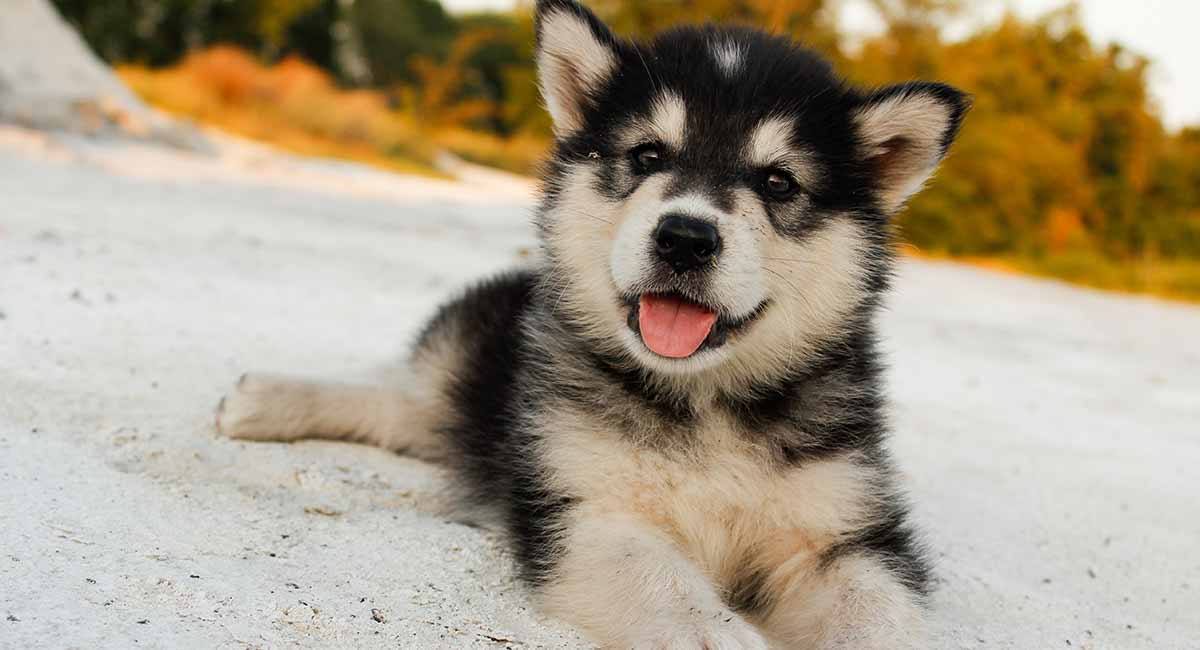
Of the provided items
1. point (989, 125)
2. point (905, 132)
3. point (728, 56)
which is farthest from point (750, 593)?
point (989, 125)

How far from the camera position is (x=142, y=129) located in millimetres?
11156

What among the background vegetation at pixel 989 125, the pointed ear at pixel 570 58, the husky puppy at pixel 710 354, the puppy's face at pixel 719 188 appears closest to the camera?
the husky puppy at pixel 710 354

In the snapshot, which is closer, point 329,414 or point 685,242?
point 685,242

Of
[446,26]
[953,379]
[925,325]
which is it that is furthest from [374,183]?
[446,26]

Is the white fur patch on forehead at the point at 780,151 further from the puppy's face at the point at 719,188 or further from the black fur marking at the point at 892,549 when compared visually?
the black fur marking at the point at 892,549

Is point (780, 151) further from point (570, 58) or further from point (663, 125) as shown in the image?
point (570, 58)

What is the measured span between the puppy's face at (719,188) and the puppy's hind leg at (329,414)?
3.11 feet

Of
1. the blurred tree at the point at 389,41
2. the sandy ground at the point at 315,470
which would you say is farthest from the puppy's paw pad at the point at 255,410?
the blurred tree at the point at 389,41

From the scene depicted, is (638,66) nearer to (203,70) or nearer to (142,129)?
(142,129)

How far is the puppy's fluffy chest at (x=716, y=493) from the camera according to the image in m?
2.53

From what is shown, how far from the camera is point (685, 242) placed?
2475 mm

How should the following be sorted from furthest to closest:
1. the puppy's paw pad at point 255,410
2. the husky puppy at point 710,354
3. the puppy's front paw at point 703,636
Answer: the puppy's paw pad at point 255,410 < the husky puppy at point 710,354 < the puppy's front paw at point 703,636

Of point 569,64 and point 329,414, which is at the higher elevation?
point 569,64

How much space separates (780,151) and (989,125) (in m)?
15.9
